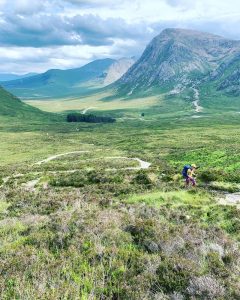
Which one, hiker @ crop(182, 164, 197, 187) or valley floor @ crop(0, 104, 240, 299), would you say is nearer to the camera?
valley floor @ crop(0, 104, 240, 299)

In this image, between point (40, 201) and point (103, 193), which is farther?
point (103, 193)

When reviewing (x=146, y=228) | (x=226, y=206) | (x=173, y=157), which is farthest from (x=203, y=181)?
(x=173, y=157)

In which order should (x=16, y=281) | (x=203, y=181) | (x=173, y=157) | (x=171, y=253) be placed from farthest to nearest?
(x=173, y=157)
(x=203, y=181)
(x=171, y=253)
(x=16, y=281)

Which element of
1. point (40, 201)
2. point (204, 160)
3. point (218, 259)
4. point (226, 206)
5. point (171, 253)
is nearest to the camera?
point (218, 259)

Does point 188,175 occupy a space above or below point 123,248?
below

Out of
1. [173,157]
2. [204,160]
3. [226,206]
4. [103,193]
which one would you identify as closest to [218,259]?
[226,206]

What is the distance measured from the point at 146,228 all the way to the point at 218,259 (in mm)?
4412

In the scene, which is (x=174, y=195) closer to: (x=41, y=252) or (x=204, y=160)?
(x=41, y=252)

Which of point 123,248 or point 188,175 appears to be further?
point 188,175

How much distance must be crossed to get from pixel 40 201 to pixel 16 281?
1694cm

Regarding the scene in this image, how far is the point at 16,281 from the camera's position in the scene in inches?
508

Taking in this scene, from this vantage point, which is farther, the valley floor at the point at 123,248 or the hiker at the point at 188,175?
the hiker at the point at 188,175

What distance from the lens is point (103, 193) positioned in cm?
3444

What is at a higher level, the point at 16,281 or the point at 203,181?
the point at 16,281
